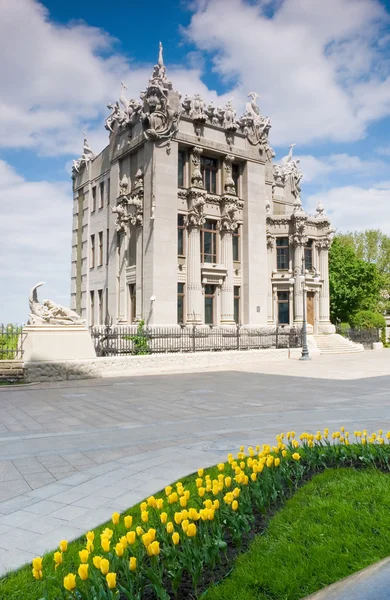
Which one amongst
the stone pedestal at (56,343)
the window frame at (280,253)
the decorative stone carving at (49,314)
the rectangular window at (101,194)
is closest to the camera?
the stone pedestal at (56,343)

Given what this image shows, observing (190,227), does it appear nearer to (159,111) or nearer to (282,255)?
(159,111)

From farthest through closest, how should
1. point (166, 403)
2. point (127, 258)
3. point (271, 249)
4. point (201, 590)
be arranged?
point (271, 249) < point (127, 258) < point (166, 403) < point (201, 590)

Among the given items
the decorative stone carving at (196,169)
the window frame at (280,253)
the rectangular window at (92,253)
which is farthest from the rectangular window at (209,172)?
the rectangular window at (92,253)

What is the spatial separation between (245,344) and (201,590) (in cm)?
2914

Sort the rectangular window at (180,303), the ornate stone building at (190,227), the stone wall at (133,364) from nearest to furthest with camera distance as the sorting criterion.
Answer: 1. the stone wall at (133,364)
2. the ornate stone building at (190,227)
3. the rectangular window at (180,303)

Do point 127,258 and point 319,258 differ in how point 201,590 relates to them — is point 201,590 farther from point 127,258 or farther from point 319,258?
point 319,258

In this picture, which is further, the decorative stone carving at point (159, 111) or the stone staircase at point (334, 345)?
the stone staircase at point (334, 345)

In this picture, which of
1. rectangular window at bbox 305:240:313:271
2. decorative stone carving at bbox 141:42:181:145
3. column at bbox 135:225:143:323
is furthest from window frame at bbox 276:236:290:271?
decorative stone carving at bbox 141:42:181:145

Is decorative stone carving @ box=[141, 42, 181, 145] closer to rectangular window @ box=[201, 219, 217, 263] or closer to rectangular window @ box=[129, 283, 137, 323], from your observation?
rectangular window @ box=[201, 219, 217, 263]

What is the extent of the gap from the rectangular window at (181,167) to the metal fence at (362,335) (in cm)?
1994

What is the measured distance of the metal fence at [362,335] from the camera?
42500mm

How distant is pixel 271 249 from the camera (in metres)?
41.7

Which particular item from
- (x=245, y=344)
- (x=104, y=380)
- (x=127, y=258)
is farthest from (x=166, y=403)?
(x=127, y=258)

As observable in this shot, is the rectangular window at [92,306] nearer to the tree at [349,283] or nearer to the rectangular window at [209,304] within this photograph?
the rectangular window at [209,304]
